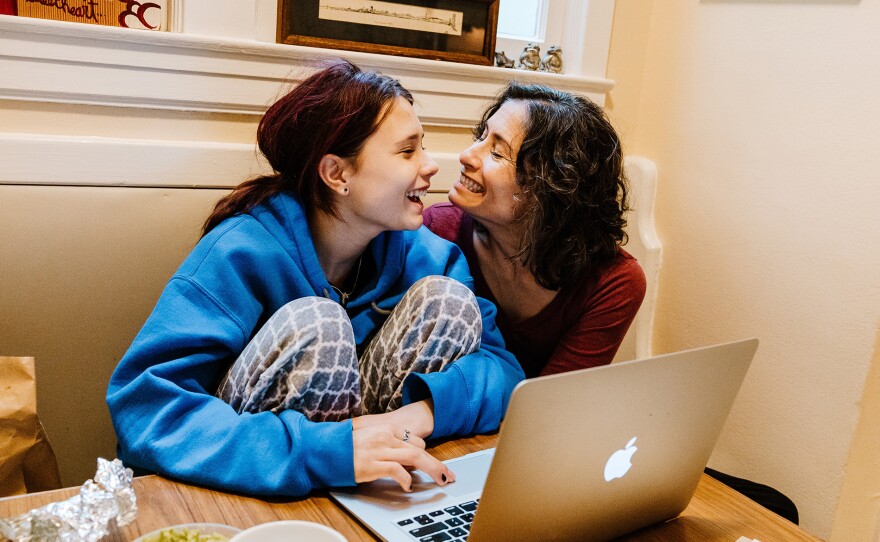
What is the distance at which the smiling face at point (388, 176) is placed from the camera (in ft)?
4.07

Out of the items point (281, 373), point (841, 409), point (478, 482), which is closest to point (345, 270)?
point (281, 373)

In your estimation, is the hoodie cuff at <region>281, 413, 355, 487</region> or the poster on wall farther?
the poster on wall

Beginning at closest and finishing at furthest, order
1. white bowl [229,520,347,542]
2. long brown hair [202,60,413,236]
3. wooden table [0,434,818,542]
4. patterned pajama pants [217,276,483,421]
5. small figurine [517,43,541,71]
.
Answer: white bowl [229,520,347,542], wooden table [0,434,818,542], patterned pajama pants [217,276,483,421], long brown hair [202,60,413,236], small figurine [517,43,541,71]

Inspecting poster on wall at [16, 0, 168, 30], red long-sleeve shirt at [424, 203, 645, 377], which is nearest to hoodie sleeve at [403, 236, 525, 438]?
red long-sleeve shirt at [424, 203, 645, 377]

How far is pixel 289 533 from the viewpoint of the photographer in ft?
2.37

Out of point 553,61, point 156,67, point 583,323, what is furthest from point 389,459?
point 553,61

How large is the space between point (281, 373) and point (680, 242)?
1.12m

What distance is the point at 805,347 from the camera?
1.56m

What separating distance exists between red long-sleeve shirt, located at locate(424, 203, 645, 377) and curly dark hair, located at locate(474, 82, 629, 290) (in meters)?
0.03

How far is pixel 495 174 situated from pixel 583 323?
1.03 feet

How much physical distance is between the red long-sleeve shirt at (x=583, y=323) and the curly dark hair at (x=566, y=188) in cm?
3

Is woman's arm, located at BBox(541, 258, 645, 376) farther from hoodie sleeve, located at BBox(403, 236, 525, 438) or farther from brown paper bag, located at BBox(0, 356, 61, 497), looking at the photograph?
brown paper bag, located at BBox(0, 356, 61, 497)

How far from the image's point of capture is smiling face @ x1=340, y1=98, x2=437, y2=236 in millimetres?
1239

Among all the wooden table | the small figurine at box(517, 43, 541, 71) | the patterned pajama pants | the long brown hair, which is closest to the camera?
the wooden table
